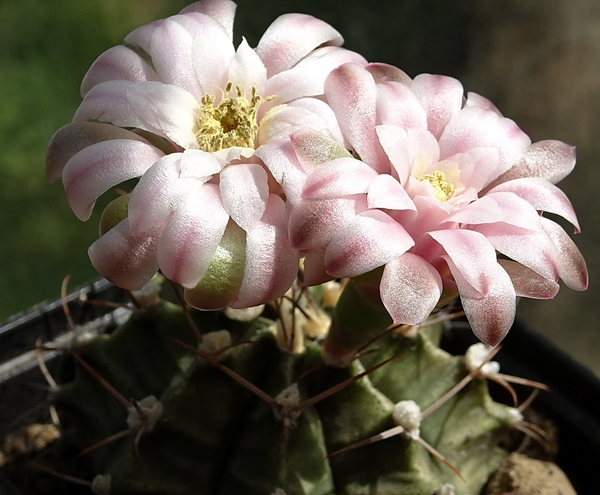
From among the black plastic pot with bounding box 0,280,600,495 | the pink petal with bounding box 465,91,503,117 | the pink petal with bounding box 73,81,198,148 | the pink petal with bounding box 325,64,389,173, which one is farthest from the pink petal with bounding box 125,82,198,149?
the black plastic pot with bounding box 0,280,600,495

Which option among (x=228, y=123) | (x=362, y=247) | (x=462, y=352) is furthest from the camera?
(x=462, y=352)

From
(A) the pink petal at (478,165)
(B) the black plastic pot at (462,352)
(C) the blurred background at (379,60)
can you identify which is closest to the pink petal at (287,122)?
(A) the pink petal at (478,165)

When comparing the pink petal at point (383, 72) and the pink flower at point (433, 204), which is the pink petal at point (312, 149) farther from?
the pink petal at point (383, 72)

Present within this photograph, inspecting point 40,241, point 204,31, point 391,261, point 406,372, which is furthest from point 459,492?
point 40,241

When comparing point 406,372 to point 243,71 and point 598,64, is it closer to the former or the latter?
point 243,71

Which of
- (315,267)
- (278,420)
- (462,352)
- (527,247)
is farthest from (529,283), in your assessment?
(462,352)

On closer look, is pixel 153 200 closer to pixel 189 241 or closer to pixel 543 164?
pixel 189 241

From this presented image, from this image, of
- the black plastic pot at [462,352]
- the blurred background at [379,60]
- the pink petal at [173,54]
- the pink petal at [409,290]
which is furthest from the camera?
the blurred background at [379,60]
